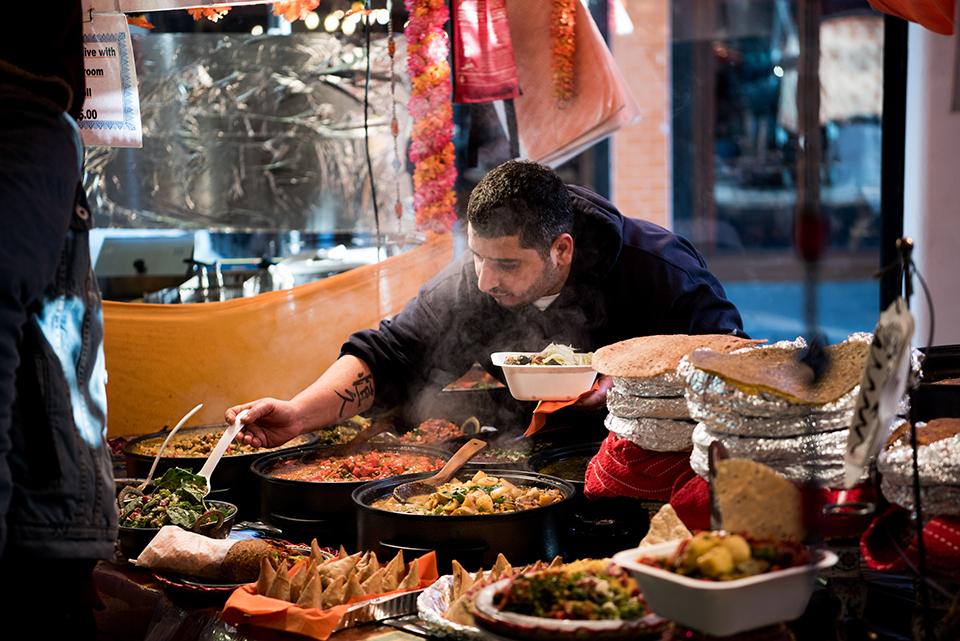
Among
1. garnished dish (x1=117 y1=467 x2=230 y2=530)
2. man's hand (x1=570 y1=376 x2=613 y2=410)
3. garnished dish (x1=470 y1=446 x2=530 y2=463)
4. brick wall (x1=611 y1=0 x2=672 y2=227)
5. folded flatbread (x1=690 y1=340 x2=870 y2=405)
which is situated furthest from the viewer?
brick wall (x1=611 y1=0 x2=672 y2=227)

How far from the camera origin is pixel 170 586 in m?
2.32

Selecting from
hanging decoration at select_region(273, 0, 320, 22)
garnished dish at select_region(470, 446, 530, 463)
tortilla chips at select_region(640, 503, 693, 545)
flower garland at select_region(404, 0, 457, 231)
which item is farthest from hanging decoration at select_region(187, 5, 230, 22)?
tortilla chips at select_region(640, 503, 693, 545)

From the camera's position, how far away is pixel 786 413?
177 centimetres

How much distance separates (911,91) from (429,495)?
3.27m

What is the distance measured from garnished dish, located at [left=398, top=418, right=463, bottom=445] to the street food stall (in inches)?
0.6

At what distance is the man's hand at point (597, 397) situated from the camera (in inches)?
113

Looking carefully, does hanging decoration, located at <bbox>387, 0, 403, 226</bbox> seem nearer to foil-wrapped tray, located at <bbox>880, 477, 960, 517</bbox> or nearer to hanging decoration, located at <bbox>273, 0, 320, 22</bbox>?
Result: hanging decoration, located at <bbox>273, 0, 320, 22</bbox>

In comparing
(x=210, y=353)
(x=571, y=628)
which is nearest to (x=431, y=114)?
(x=210, y=353)

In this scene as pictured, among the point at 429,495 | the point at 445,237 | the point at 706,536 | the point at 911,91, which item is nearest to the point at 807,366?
the point at 706,536

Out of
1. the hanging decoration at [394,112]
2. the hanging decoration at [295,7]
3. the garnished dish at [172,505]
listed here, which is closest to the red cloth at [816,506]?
the garnished dish at [172,505]

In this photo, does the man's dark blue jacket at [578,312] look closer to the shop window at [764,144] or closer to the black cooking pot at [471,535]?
the black cooking pot at [471,535]

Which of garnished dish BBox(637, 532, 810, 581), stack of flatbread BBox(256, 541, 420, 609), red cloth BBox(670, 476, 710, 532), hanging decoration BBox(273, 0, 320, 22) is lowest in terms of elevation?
stack of flatbread BBox(256, 541, 420, 609)

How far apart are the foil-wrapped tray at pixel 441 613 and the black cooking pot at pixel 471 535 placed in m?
0.15

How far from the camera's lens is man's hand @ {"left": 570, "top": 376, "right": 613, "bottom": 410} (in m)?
2.86
